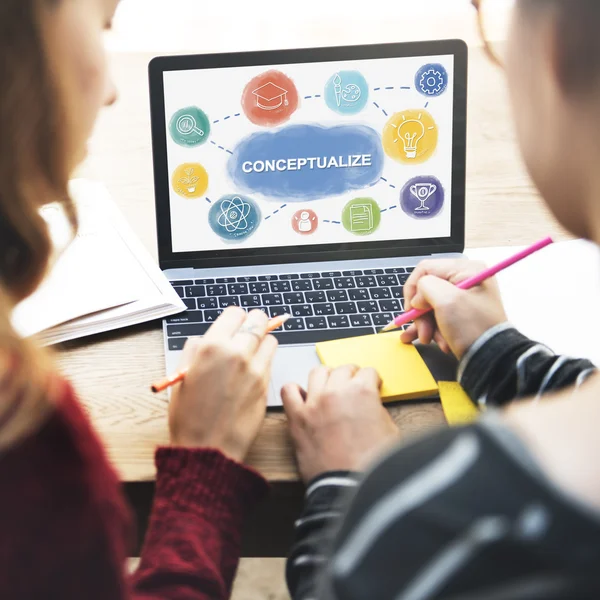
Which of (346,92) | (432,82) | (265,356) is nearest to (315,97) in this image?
(346,92)

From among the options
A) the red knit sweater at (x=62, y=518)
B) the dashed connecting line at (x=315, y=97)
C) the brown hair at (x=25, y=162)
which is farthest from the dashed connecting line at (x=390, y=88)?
the red knit sweater at (x=62, y=518)

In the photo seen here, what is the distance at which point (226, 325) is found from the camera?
0.80m

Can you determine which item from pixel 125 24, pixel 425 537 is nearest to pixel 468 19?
pixel 125 24

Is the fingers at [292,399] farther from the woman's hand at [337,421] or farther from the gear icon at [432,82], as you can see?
the gear icon at [432,82]

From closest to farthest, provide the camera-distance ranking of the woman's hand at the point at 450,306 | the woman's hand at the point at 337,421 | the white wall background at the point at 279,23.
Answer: the woman's hand at the point at 337,421 → the woman's hand at the point at 450,306 → the white wall background at the point at 279,23

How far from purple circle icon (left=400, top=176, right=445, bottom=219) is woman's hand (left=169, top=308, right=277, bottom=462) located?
0.92 ft

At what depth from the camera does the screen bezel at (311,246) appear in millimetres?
938

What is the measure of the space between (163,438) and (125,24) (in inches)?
47.7

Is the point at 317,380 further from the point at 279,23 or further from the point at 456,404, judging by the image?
the point at 279,23

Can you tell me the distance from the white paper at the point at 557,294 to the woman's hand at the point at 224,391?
29 cm

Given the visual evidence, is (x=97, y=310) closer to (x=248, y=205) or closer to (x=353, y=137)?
(x=248, y=205)

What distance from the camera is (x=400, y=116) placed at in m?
0.96

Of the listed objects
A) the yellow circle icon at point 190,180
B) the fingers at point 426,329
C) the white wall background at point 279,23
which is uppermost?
the white wall background at point 279,23

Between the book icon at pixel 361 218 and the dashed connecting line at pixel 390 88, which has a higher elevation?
the dashed connecting line at pixel 390 88
